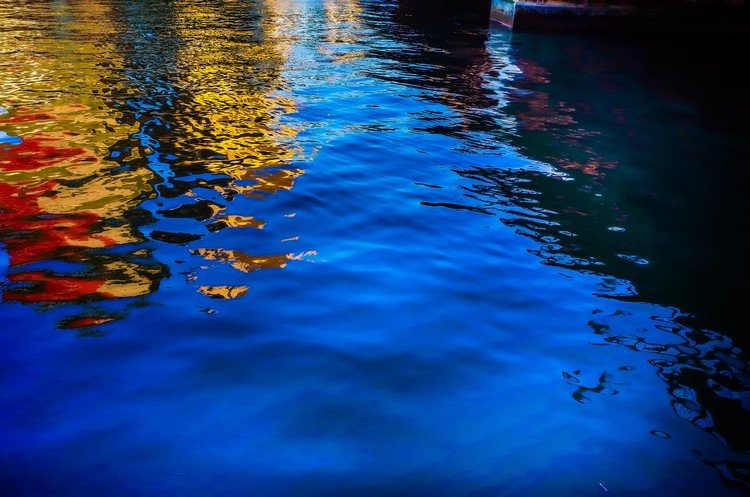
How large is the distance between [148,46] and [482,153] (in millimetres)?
11954

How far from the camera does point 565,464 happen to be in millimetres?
2639

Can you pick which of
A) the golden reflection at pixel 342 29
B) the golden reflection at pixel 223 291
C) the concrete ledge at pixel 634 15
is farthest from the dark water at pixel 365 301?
the concrete ledge at pixel 634 15

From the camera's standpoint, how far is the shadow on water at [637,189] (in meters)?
3.53

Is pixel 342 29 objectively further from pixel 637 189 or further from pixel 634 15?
pixel 637 189

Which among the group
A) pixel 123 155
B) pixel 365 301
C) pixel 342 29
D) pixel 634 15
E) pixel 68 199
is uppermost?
pixel 634 15

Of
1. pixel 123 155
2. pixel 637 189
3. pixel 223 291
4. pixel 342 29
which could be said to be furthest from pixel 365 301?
pixel 342 29

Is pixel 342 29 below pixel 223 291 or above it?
above

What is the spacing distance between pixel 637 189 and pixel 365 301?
4.28 m

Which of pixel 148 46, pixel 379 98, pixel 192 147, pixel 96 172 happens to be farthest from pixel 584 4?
pixel 96 172

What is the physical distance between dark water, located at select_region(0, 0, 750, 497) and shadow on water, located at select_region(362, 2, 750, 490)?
4 cm

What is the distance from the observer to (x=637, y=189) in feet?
21.2

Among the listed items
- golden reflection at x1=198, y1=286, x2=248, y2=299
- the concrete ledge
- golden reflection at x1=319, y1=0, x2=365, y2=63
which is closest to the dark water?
golden reflection at x1=198, y1=286, x2=248, y2=299

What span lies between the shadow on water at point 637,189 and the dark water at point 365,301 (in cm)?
4

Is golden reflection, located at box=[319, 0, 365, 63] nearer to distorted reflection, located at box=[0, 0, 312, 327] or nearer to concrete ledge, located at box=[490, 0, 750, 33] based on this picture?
distorted reflection, located at box=[0, 0, 312, 327]
